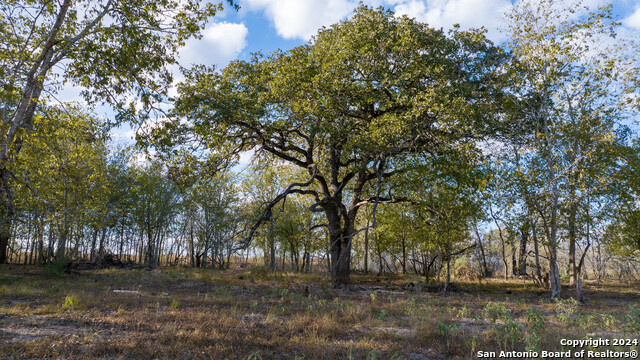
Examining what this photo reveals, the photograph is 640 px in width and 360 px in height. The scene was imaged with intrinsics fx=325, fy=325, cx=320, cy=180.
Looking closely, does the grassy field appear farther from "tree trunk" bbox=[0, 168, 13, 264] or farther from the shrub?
the shrub

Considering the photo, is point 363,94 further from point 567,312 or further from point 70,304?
point 70,304

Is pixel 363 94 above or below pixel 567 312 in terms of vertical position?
above

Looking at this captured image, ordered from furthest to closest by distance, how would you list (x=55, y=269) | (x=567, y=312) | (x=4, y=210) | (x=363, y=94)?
(x=4, y=210) → (x=55, y=269) → (x=363, y=94) → (x=567, y=312)

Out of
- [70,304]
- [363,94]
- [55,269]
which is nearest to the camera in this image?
[70,304]

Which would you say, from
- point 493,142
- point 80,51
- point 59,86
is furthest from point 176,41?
point 493,142

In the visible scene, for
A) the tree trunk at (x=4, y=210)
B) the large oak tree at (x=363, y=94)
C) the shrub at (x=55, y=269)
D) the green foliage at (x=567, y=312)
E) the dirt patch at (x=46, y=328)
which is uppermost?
the large oak tree at (x=363, y=94)

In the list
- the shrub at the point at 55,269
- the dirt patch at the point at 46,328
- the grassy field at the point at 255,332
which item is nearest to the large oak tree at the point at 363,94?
the grassy field at the point at 255,332

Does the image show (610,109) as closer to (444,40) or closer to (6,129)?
(444,40)

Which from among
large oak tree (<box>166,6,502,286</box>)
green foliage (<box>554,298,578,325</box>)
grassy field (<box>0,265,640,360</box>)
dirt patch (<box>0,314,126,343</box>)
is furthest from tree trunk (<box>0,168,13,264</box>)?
green foliage (<box>554,298,578,325</box>)

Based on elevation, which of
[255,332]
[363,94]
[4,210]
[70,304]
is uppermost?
[363,94]

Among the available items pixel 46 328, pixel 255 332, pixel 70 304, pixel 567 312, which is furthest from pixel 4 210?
pixel 567 312

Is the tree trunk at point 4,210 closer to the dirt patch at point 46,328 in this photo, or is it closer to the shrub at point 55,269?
the shrub at point 55,269

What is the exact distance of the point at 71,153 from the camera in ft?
63.3

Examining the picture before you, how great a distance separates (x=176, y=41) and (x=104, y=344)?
804 cm
